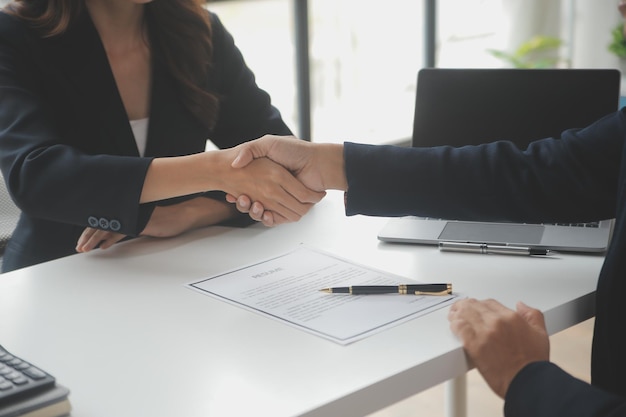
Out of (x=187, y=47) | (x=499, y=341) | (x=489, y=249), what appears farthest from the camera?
(x=187, y=47)

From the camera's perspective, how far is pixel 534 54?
16.4 feet

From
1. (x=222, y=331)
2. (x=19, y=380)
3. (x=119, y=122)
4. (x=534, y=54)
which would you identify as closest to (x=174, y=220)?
(x=119, y=122)

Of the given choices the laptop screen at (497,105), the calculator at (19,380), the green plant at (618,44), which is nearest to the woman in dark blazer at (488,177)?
the laptop screen at (497,105)

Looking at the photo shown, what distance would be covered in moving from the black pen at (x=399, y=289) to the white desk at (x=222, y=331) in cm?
5

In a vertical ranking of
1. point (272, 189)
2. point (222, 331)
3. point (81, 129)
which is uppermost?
point (81, 129)

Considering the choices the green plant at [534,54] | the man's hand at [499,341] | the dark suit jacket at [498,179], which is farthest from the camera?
the green plant at [534,54]

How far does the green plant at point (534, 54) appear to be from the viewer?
190 inches

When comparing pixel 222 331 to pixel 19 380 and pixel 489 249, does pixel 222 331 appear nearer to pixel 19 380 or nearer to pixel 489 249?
pixel 19 380

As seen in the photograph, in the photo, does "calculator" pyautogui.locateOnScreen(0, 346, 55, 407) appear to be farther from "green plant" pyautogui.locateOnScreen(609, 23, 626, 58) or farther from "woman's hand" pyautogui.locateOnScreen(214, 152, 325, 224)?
"green plant" pyautogui.locateOnScreen(609, 23, 626, 58)

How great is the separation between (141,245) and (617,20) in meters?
4.04

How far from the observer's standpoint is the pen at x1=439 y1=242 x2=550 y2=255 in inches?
55.5

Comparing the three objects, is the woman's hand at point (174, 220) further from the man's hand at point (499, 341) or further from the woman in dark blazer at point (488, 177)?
the man's hand at point (499, 341)

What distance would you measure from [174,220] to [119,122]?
37cm

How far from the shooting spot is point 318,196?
5.18ft
